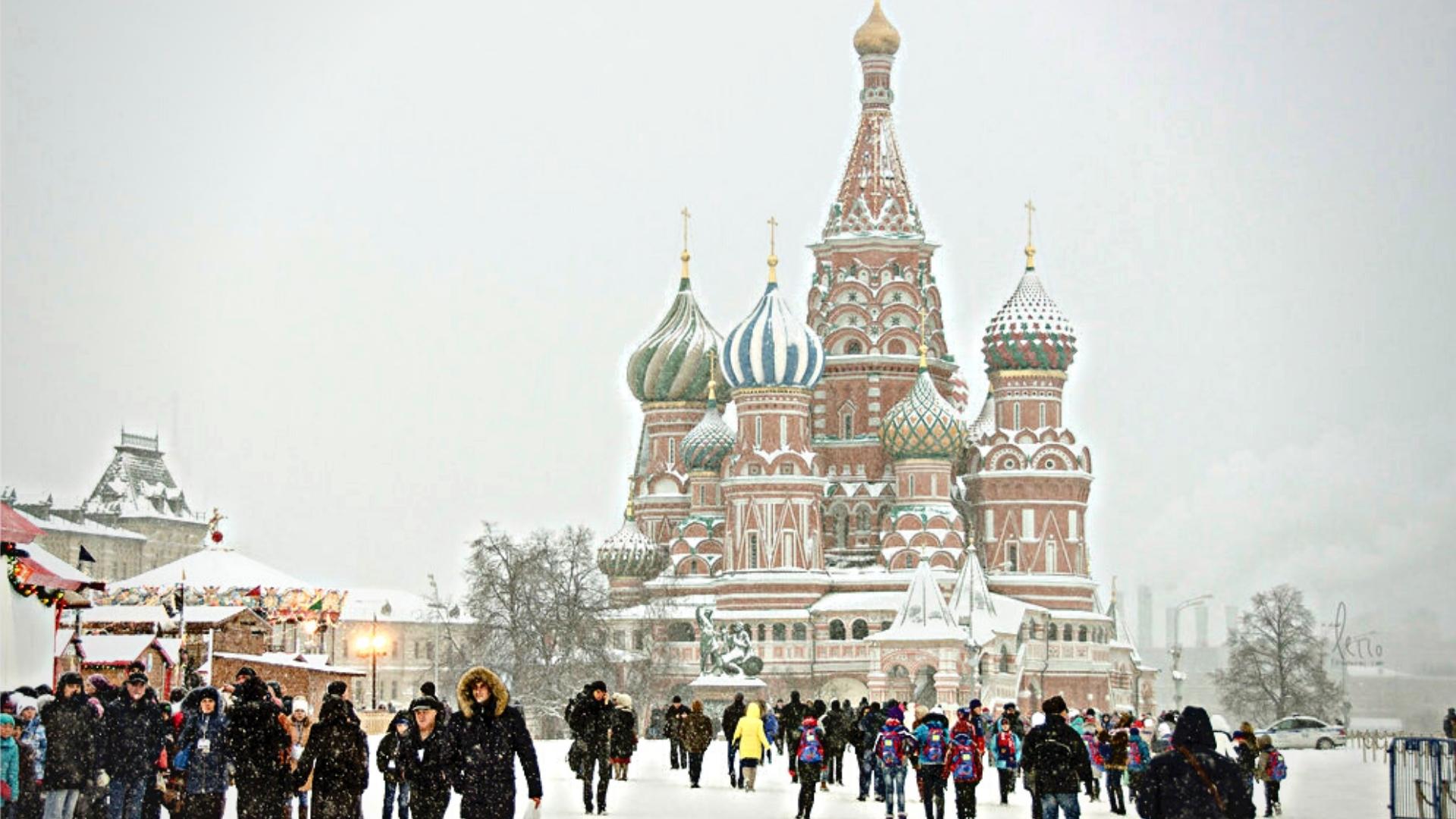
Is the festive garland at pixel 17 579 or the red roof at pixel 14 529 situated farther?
the festive garland at pixel 17 579

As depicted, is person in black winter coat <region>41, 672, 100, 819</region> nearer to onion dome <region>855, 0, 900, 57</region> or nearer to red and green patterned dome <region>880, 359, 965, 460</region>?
red and green patterned dome <region>880, 359, 965, 460</region>

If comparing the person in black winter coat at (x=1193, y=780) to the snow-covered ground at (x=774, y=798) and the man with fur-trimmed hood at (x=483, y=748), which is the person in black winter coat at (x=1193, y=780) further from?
the snow-covered ground at (x=774, y=798)

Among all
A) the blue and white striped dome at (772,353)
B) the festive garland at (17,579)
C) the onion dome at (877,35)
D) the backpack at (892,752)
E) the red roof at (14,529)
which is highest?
the onion dome at (877,35)

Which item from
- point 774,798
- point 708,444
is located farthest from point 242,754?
point 708,444

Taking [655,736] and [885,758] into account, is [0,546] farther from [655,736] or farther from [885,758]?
[655,736]

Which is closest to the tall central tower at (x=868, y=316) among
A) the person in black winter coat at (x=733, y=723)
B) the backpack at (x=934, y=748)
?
the person in black winter coat at (x=733, y=723)

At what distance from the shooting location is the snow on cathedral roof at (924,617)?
2413 inches

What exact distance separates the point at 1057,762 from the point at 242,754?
667cm

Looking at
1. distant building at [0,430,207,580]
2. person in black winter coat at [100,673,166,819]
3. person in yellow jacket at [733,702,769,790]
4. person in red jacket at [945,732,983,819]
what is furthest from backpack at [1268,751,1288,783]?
distant building at [0,430,207,580]

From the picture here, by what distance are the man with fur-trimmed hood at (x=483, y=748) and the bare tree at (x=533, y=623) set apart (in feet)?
146

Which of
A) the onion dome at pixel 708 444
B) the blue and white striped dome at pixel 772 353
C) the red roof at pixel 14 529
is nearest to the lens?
the red roof at pixel 14 529

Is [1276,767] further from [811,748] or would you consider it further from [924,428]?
[924,428]

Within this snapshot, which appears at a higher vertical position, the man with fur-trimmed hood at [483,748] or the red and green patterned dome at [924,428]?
the red and green patterned dome at [924,428]

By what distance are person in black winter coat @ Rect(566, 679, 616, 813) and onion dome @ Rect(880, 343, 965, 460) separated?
4426 centimetres
